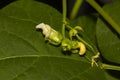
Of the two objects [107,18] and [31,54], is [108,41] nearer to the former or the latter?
[107,18]

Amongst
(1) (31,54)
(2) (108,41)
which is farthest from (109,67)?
(1) (31,54)

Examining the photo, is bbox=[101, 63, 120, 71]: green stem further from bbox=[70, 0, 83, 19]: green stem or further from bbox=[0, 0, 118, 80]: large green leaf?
bbox=[70, 0, 83, 19]: green stem

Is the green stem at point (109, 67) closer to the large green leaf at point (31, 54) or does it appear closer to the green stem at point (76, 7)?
the large green leaf at point (31, 54)

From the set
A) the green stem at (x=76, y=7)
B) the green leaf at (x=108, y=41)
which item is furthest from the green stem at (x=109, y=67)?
the green stem at (x=76, y=7)

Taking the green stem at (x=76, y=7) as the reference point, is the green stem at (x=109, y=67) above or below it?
below

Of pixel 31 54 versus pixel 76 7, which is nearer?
pixel 31 54

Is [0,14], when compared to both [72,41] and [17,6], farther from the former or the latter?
[72,41]

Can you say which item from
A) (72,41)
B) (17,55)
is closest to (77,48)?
(72,41)

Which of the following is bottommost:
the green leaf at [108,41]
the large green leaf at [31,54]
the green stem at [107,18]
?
the large green leaf at [31,54]
